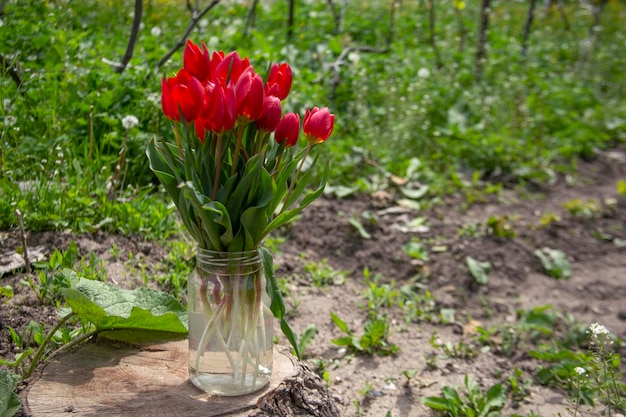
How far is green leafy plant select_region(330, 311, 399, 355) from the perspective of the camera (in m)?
2.65

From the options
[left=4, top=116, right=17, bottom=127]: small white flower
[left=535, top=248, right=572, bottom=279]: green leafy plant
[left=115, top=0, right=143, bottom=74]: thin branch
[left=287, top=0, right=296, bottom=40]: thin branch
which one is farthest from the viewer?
[left=287, top=0, right=296, bottom=40]: thin branch

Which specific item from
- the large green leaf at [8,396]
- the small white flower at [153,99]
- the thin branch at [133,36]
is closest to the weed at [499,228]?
the small white flower at [153,99]

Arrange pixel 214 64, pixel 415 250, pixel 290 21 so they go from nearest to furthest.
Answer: pixel 214 64, pixel 415 250, pixel 290 21

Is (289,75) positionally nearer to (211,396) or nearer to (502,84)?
(211,396)

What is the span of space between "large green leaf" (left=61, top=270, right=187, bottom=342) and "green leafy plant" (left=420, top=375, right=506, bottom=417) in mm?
1021

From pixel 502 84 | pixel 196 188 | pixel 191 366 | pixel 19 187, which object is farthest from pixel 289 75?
pixel 502 84

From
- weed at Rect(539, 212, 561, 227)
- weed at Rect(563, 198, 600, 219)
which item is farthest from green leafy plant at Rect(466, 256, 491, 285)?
weed at Rect(563, 198, 600, 219)

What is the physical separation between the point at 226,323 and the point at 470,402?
4.07 feet

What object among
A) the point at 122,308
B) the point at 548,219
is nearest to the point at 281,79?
the point at 122,308

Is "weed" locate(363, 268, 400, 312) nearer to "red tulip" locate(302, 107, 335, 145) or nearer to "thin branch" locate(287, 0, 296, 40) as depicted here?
"red tulip" locate(302, 107, 335, 145)

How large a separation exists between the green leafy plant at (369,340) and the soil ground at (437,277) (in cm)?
4

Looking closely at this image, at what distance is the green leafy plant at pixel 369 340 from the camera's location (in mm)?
2650

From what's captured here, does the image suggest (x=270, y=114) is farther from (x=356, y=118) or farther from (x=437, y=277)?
(x=356, y=118)

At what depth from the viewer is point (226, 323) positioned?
159cm
